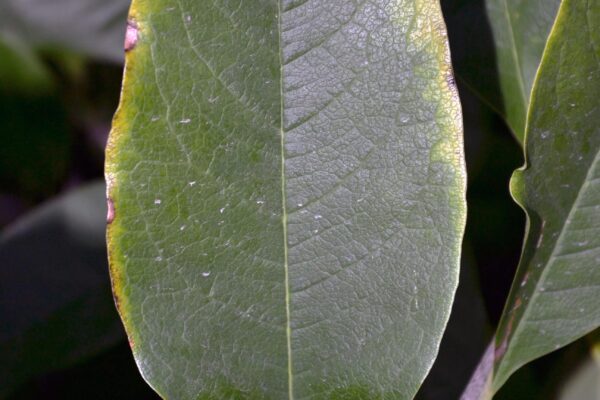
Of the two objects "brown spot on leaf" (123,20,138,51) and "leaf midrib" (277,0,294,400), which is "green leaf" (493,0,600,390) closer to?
"leaf midrib" (277,0,294,400)

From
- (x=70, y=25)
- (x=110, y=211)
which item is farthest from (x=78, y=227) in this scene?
(x=110, y=211)

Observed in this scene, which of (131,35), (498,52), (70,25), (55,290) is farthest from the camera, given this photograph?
(70,25)

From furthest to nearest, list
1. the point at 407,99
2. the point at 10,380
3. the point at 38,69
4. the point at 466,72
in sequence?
the point at 38,69 → the point at 10,380 → the point at 466,72 → the point at 407,99

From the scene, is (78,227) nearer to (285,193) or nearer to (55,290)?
(55,290)

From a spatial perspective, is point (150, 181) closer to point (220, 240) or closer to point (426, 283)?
point (220, 240)

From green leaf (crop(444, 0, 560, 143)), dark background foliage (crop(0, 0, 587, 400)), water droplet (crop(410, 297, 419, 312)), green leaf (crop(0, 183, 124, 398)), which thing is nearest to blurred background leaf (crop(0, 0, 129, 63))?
dark background foliage (crop(0, 0, 587, 400))

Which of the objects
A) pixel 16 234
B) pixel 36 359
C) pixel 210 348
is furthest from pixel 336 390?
pixel 16 234
